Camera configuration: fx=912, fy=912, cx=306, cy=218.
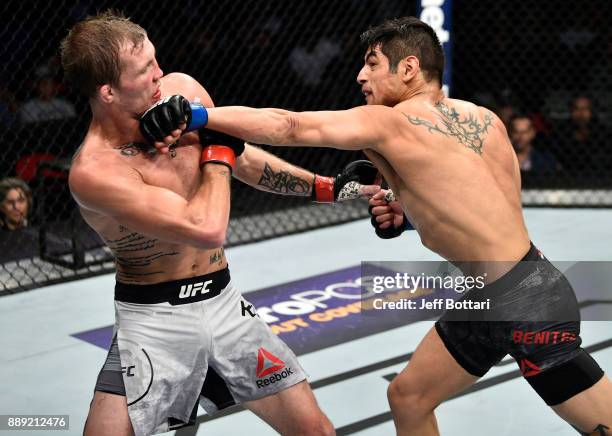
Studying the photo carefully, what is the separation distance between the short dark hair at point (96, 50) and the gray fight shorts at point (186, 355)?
1.98ft

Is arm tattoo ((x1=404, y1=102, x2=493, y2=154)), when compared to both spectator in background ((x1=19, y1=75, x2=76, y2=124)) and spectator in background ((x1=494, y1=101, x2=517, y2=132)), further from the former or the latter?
spectator in background ((x1=494, y1=101, x2=517, y2=132))

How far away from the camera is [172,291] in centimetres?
262

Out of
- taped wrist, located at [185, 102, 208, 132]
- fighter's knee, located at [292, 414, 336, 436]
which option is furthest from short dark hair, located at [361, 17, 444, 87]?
fighter's knee, located at [292, 414, 336, 436]

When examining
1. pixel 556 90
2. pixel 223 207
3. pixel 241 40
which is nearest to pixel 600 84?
pixel 556 90

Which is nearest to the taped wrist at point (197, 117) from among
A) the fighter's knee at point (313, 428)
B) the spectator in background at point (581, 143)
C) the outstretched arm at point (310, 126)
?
the outstretched arm at point (310, 126)

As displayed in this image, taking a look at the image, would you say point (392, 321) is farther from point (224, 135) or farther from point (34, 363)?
point (224, 135)

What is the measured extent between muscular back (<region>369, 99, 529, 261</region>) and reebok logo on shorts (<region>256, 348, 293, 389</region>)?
1.91ft

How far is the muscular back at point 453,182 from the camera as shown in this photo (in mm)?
2633

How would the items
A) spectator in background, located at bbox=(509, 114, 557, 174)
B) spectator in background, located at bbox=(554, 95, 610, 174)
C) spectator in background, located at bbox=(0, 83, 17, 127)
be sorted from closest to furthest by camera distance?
1. spectator in background, located at bbox=(0, 83, 17, 127)
2. spectator in background, located at bbox=(509, 114, 557, 174)
3. spectator in background, located at bbox=(554, 95, 610, 174)

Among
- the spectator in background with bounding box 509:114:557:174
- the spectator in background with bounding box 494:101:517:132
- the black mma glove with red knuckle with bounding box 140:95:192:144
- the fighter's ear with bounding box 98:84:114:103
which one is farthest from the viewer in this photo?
the spectator in background with bounding box 494:101:517:132

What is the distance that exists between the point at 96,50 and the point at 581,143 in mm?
5366

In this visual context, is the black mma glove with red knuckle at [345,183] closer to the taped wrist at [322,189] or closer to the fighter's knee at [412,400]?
the taped wrist at [322,189]

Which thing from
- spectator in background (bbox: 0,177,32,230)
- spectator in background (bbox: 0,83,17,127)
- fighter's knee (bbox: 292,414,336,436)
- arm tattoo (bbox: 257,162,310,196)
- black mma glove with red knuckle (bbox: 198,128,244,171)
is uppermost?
black mma glove with red knuckle (bbox: 198,128,244,171)

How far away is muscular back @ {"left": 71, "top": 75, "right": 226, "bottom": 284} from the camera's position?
8.30 ft
